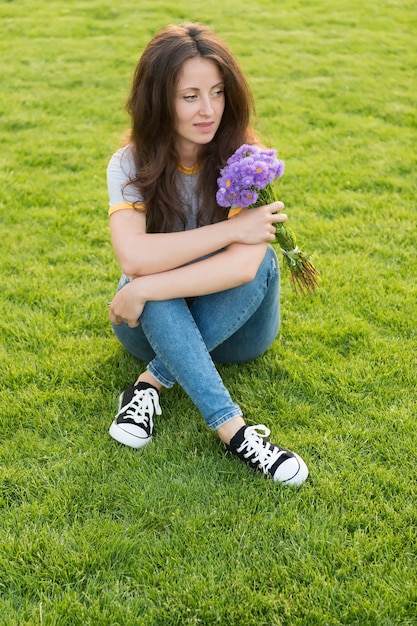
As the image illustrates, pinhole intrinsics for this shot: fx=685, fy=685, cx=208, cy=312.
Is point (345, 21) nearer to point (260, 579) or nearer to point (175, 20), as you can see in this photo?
point (175, 20)

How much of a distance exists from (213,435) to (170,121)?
50.5 inches

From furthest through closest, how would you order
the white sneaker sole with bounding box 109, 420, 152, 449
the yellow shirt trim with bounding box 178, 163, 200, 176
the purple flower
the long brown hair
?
the yellow shirt trim with bounding box 178, 163, 200, 176 < the white sneaker sole with bounding box 109, 420, 152, 449 < the long brown hair < the purple flower

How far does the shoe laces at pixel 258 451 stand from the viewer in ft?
8.46

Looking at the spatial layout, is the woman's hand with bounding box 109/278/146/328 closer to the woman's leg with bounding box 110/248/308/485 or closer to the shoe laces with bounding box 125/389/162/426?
the woman's leg with bounding box 110/248/308/485

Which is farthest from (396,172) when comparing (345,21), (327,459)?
(345,21)

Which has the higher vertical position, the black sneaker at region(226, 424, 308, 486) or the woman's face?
the woman's face

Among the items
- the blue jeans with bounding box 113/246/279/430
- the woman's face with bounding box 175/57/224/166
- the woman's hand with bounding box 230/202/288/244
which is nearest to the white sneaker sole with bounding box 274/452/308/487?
the blue jeans with bounding box 113/246/279/430

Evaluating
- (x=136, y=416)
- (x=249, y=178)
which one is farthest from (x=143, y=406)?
(x=249, y=178)

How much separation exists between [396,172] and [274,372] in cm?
242

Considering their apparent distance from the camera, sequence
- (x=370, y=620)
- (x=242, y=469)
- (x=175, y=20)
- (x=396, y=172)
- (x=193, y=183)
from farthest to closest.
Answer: (x=175, y=20) → (x=396, y=172) → (x=193, y=183) → (x=242, y=469) → (x=370, y=620)

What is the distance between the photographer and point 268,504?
2.49 m

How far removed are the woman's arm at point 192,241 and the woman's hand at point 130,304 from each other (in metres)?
0.10

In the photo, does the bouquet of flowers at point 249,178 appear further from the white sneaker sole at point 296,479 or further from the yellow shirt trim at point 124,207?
the white sneaker sole at point 296,479

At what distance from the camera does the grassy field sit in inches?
86.2
